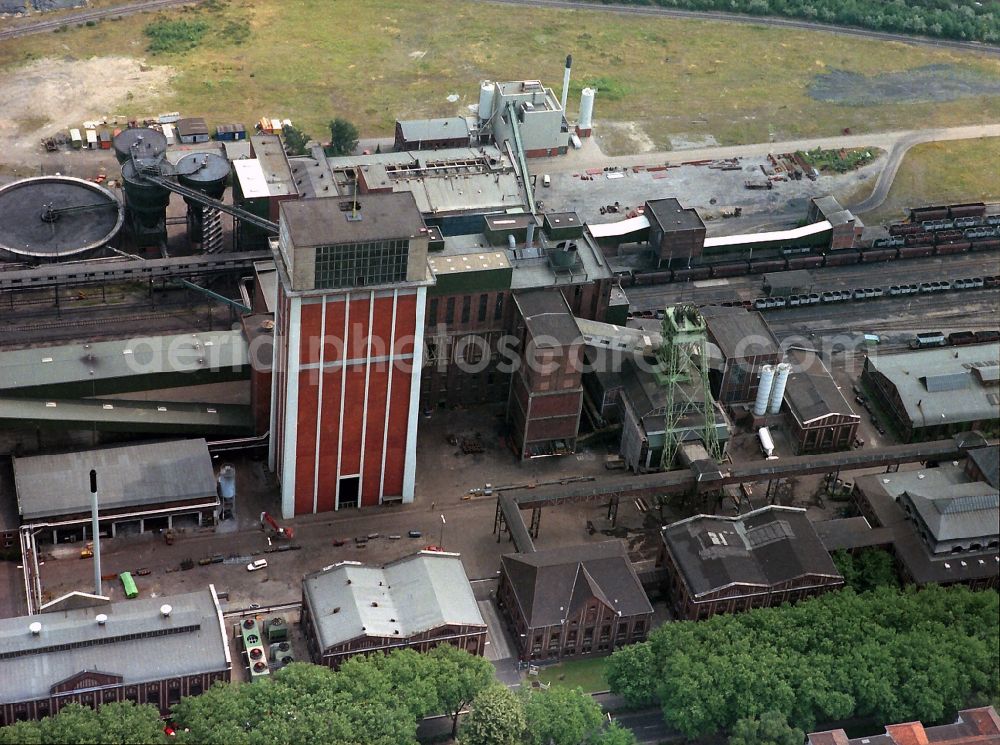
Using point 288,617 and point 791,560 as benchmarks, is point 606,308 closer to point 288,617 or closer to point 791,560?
point 791,560

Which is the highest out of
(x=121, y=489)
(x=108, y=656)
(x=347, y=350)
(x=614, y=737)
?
(x=347, y=350)

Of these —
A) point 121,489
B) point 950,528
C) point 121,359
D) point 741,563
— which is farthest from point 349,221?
point 950,528

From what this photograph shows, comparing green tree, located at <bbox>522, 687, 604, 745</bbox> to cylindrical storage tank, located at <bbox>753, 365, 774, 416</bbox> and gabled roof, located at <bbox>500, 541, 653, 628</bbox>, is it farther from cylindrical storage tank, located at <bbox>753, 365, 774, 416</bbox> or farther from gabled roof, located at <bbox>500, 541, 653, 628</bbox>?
cylindrical storage tank, located at <bbox>753, 365, 774, 416</bbox>

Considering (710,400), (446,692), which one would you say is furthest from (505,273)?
(446,692)

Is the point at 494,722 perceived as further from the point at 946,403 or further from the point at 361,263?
the point at 946,403

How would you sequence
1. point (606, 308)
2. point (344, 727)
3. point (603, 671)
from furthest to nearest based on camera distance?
1. point (606, 308)
2. point (603, 671)
3. point (344, 727)

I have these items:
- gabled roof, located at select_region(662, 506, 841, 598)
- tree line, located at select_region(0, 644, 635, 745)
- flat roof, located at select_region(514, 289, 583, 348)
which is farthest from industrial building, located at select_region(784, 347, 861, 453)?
tree line, located at select_region(0, 644, 635, 745)
